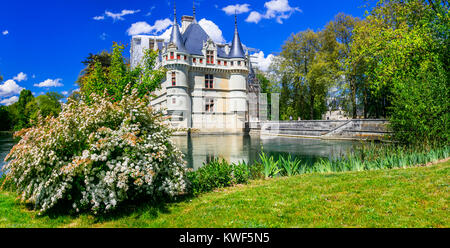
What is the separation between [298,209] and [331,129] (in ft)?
82.9

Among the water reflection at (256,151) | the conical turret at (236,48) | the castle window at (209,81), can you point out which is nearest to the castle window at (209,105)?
the castle window at (209,81)

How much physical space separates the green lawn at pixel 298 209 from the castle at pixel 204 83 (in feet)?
105

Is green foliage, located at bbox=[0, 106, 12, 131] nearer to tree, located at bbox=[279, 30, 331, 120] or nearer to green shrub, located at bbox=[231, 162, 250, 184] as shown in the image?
tree, located at bbox=[279, 30, 331, 120]

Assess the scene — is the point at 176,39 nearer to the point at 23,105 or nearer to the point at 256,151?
the point at 256,151

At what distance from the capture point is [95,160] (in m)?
4.83

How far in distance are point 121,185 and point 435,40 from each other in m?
17.7

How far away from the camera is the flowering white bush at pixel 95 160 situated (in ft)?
16.1

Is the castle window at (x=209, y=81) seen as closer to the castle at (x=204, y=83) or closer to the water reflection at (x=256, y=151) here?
the castle at (x=204, y=83)

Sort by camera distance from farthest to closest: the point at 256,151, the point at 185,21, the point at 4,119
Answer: the point at 4,119
the point at 185,21
the point at 256,151

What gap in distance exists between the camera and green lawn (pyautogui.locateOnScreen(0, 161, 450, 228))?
4.37 metres

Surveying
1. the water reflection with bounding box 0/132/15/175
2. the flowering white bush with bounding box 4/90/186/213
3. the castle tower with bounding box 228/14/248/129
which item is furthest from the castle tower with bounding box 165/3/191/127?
the flowering white bush with bounding box 4/90/186/213

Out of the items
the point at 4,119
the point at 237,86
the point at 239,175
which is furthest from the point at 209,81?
the point at 4,119
